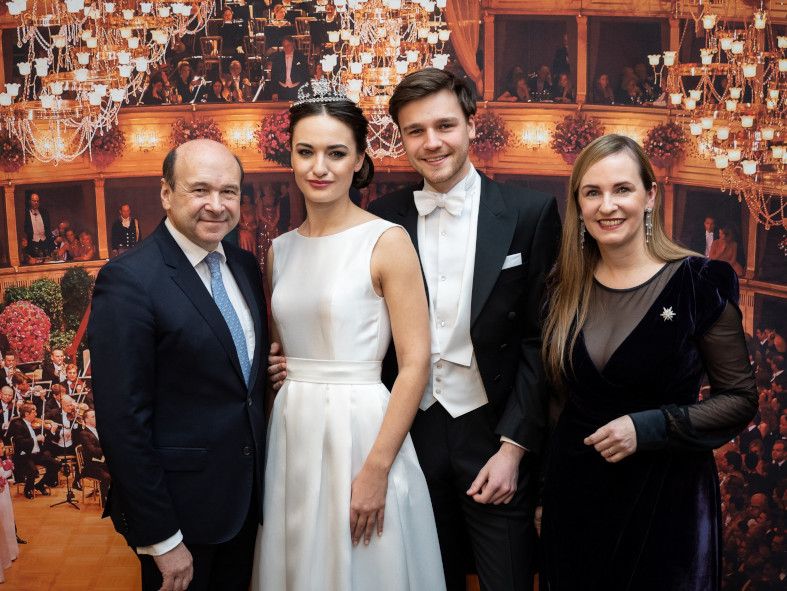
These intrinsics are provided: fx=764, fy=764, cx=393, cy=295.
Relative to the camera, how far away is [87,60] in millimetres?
3072

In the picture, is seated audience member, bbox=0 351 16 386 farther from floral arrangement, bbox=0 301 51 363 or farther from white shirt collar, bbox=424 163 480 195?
white shirt collar, bbox=424 163 480 195

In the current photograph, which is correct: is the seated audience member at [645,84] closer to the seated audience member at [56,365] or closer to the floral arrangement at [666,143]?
the floral arrangement at [666,143]

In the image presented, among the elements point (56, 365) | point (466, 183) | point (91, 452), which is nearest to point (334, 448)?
point (466, 183)

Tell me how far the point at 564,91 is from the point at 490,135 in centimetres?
34

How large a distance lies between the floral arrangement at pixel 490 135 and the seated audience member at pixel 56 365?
189cm

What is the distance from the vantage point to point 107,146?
3.10 metres

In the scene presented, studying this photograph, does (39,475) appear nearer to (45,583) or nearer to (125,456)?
(45,583)

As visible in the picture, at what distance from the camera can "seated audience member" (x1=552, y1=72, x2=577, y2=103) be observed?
304cm

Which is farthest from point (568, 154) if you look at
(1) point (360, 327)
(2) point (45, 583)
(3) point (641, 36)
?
(2) point (45, 583)

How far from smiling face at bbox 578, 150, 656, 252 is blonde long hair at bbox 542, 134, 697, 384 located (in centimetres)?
2

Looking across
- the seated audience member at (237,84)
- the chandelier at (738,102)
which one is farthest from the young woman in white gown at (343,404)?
the chandelier at (738,102)

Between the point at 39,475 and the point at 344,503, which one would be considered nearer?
the point at 344,503

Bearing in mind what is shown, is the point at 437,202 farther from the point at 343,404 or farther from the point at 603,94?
the point at 603,94

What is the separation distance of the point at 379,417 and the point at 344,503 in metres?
0.27
